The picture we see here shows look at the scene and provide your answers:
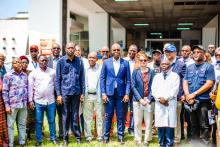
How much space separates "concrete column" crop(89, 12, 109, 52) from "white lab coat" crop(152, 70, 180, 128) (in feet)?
38.6

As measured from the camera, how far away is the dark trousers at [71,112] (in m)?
6.44

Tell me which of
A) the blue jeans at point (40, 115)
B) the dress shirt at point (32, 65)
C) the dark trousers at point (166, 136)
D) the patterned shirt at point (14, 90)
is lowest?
the dark trousers at point (166, 136)

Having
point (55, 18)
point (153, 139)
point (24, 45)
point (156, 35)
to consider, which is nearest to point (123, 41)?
point (156, 35)

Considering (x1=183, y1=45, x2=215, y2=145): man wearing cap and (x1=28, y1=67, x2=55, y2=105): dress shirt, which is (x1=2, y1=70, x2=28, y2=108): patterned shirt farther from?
(x1=183, y1=45, x2=215, y2=145): man wearing cap

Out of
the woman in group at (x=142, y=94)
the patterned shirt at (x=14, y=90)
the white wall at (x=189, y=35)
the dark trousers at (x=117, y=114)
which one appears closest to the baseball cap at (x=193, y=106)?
the woman in group at (x=142, y=94)

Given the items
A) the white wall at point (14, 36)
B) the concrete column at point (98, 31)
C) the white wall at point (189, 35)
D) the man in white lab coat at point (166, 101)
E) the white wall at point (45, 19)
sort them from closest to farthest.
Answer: the man in white lab coat at point (166, 101) < the white wall at point (45, 19) < the concrete column at point (98, 31) < the white wall at point (14, 36) < the white wall at point (189, 35)

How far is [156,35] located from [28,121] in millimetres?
24968

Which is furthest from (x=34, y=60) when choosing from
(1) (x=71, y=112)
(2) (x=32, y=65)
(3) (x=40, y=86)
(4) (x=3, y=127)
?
(4) (x=3, y=127)

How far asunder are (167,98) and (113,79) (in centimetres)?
111

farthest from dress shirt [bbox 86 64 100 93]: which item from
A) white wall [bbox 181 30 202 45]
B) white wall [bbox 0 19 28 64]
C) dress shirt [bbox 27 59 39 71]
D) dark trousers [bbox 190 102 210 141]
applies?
white wall [bbox 181 30 202 45]

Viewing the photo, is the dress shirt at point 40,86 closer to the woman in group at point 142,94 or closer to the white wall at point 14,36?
the woman in group at point 142,94

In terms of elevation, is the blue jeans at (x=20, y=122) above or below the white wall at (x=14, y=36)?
below

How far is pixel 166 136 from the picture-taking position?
5934 mm

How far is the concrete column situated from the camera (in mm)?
17547
